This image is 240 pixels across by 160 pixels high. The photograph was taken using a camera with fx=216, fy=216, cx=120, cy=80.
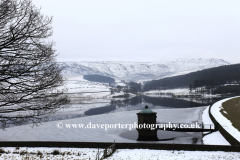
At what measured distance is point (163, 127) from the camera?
145 feet

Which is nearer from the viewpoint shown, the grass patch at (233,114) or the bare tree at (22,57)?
the bare tree at (22,57)

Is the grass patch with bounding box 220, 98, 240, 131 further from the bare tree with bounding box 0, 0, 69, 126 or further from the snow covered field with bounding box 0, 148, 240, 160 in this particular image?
the bare tree with bounding box 0, 0, 69, 126

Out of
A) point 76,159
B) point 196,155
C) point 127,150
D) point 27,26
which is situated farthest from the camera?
point 127,150

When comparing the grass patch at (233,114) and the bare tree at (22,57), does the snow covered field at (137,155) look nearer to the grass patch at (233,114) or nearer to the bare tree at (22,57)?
the bare tree at (22,57)

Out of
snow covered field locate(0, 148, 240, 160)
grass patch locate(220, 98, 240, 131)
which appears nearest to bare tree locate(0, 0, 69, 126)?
snow covered field locate(0, 148, 240, 160)

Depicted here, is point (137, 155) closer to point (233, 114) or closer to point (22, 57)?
point (22, 57)

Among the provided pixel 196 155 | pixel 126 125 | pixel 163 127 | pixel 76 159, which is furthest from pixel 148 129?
pixel 76 159

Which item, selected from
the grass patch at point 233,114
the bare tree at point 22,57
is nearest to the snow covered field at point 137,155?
the bare tree at point 22,57

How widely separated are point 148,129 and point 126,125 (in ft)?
41.3

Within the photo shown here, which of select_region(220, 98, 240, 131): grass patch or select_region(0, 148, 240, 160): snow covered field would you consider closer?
select_region(0, 148, 240, 160): snow covered field

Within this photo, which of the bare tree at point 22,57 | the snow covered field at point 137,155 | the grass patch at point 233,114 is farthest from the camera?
the grass patch at point 233,114

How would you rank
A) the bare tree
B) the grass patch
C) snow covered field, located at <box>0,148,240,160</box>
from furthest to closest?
1. the grass patch
2. snow covered field, located at <box>0,148,240,160</box>
3. the bare tree

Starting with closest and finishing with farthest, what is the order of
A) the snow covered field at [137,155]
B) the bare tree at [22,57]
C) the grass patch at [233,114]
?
the bare tree at [22,57] < the snow covered field at [137,155] < the grass patch at [233,114]

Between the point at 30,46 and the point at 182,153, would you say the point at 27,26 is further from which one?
the point at 182,153
